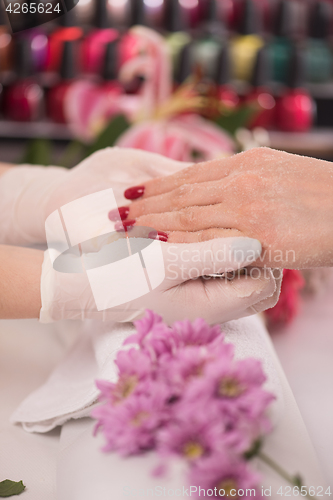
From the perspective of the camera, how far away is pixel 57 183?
2.99 ft

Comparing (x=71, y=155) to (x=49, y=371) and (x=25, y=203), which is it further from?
(x=49, y=371)

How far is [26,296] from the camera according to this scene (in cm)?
66

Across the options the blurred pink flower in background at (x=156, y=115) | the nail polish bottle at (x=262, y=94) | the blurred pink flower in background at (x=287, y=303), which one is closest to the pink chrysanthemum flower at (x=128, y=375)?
the blurred pink flower in background at (x=287, y=303)

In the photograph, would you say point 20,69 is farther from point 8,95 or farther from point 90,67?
point 90,67

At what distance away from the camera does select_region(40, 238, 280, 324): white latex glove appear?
61 cm

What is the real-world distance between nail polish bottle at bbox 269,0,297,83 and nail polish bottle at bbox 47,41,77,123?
2.85ft

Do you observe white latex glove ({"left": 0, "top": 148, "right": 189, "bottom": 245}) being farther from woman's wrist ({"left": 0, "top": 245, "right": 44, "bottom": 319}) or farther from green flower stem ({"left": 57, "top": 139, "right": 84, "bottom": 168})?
green flower stem ({"left": 57, "top": 139, "right": 84, "bottom": 168})

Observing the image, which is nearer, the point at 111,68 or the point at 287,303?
the point at 287,303

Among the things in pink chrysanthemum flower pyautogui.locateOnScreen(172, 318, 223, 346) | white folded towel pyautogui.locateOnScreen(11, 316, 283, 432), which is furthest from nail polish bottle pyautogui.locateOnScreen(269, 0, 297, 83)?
pink chrysanthemum flower pyautogui.locateOnScreen(172, 318, 223, 346)

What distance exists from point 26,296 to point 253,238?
1.07ft

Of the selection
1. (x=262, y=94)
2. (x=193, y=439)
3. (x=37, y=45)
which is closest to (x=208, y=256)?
(x=193, y=439)

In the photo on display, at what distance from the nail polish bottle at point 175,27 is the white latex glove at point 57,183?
48.7 inches

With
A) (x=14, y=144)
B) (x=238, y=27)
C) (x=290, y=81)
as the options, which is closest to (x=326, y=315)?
(x=290, y=81)

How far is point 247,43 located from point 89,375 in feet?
5.81
